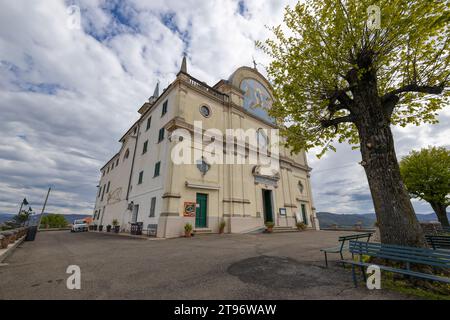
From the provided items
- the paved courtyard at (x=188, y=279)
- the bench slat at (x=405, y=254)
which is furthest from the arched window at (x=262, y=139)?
the bench slat at (x=405, y=254)

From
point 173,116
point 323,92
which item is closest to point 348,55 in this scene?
point 323,92

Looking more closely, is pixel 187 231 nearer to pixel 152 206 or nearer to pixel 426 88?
pixel 152 206

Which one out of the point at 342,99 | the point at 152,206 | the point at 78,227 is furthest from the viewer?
the point at 78,227

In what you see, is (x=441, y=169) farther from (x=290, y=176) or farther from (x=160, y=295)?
(x=160, y=295)

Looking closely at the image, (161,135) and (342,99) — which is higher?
(161,135)

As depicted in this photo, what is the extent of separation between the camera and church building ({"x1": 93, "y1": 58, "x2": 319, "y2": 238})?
13.8 metres

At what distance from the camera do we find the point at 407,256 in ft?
11.7

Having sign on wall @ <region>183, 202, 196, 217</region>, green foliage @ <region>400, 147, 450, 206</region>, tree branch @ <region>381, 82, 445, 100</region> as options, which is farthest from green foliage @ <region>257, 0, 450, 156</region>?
green foliage @ <region>400, 147, 450, 206</region>

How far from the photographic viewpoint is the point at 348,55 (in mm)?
5957

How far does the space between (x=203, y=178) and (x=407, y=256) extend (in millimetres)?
12469

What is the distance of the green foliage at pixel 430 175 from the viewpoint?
17938mm

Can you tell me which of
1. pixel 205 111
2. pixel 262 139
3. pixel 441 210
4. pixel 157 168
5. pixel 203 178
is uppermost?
pixel 205 111

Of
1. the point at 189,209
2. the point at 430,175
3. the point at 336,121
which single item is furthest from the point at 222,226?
the point at 430,175

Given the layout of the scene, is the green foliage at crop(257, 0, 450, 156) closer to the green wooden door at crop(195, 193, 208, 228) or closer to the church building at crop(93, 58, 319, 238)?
the church building at crop(93, 58, 319, 238)
